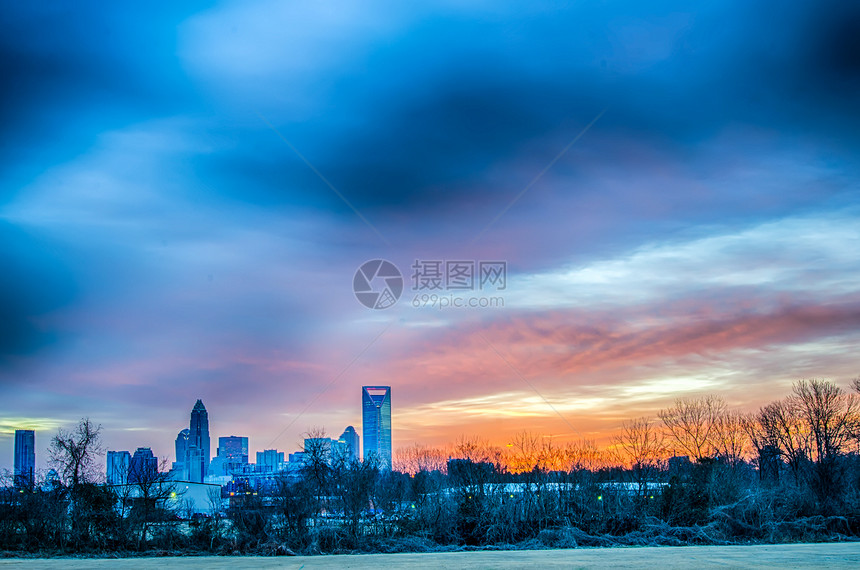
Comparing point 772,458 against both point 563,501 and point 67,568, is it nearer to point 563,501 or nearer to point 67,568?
point 563,501

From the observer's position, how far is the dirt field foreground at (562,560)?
23.4 meters

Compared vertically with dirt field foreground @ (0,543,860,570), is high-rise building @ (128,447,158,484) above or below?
above

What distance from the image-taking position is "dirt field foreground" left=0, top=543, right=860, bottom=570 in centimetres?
2341

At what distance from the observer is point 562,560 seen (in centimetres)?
2516

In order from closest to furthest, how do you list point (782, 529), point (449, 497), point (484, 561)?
point (484, 561) → point (782, 529) → point (449, 497)

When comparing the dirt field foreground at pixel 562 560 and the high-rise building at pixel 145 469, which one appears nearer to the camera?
the dirt field foreground at pixel 562 560

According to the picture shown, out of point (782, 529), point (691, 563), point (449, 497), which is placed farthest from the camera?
point (449, 497)

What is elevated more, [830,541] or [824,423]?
[824,423]

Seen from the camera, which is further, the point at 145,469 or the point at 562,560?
the point at 145,469

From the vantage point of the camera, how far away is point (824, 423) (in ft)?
179

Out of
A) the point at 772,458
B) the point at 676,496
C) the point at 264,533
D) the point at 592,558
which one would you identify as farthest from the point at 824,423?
the point at 264,533

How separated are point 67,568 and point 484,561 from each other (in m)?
14.0

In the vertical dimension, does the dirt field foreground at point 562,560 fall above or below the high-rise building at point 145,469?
below

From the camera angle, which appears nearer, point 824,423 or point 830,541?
point 830,541
